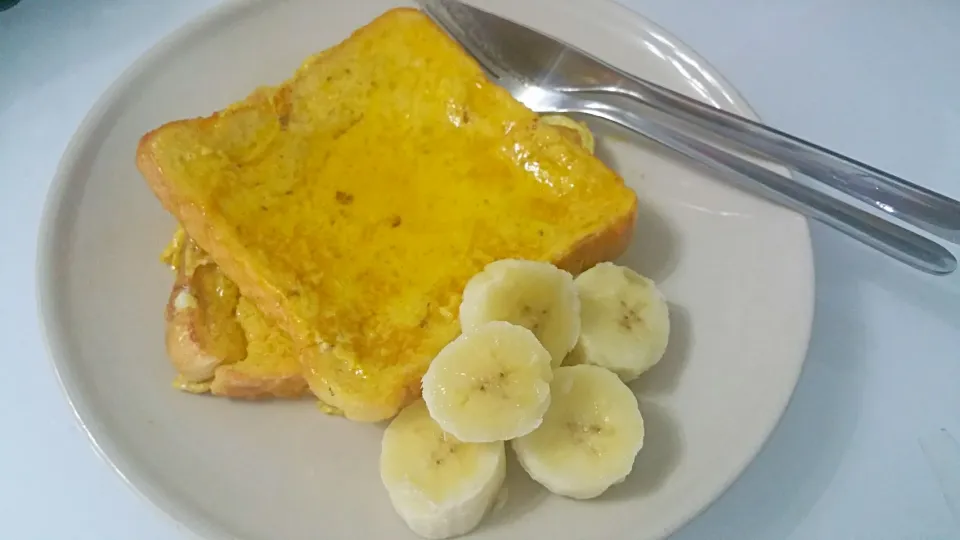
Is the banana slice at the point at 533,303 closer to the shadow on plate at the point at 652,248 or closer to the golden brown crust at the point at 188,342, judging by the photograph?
the shadow on plate at the point at 652,248

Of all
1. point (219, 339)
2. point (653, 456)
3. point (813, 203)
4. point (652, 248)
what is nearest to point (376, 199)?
point (219, 339)

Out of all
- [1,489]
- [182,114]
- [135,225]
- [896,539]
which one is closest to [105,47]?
[182,114]

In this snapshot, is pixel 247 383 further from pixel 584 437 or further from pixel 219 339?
pixel 584 437

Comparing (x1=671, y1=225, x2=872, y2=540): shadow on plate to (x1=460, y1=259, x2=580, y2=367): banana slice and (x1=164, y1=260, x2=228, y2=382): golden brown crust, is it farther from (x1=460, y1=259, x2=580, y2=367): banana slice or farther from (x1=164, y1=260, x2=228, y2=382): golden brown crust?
(x1=164, y1=260, x2=228, y2=382): golden brown crust

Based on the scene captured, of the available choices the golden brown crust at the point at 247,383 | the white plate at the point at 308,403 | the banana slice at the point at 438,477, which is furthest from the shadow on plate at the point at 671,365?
the golden brown crust at the point at 247,383

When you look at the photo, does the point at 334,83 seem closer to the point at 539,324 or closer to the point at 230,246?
the point at 230,246

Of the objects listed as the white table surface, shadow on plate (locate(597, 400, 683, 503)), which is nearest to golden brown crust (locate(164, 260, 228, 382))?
the white table surface
